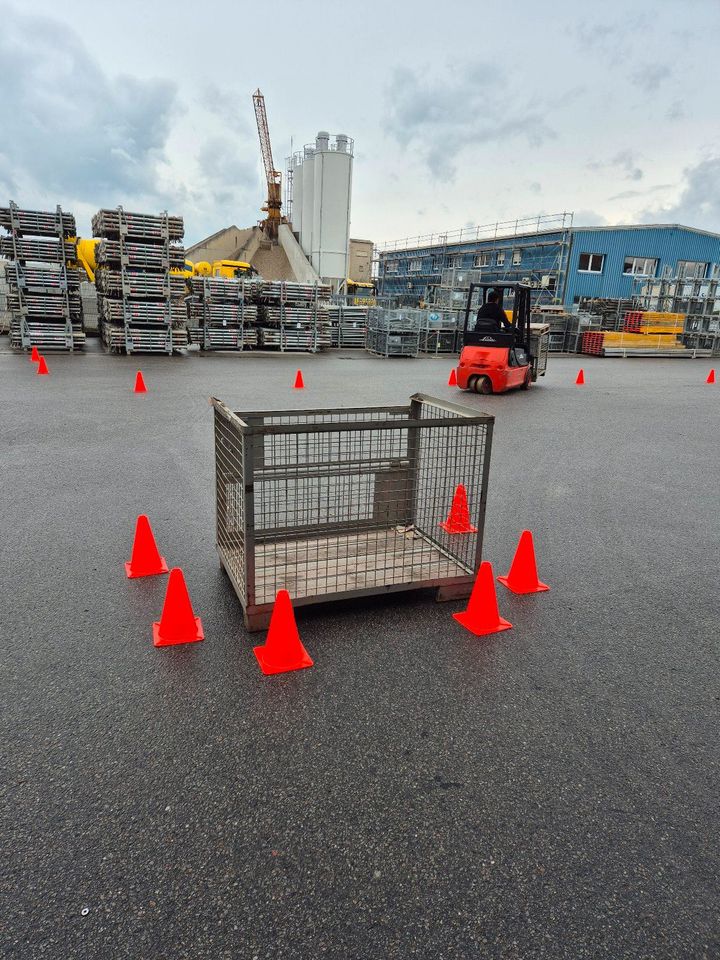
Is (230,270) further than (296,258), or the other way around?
(296,258)

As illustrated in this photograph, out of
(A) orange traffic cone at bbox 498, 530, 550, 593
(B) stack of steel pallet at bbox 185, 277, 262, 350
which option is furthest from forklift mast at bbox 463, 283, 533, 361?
(B) stack of steel pallet at bbox 185, 277, 262, 350

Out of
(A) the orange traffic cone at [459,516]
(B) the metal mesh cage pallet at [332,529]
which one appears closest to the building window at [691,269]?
(A) the orange traffic cone at [459,516]

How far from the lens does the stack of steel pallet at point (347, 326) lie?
86.6 ft

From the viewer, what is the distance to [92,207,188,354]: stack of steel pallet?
1905 centimetres

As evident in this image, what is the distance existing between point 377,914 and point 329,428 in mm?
2289

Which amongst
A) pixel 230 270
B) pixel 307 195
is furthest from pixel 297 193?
pixel 230 270

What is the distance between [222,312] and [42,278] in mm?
6433

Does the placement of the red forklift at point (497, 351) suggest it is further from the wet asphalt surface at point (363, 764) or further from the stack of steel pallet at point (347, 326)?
the stack of steel pallet at point (347, 326)

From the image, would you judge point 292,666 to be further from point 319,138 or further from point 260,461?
point 319,138

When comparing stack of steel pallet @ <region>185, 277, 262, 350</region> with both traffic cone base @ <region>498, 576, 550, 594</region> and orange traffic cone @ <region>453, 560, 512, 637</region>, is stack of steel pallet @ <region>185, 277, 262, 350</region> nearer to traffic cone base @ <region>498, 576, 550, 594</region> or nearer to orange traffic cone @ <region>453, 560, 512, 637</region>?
traffic cone base @ <region>498, 576, 550, 594</region>

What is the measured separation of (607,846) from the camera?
92.4 inches

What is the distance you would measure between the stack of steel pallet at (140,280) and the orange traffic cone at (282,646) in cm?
1867

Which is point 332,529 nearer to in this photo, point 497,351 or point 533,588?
point 533,588

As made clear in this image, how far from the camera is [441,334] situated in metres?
26.8
